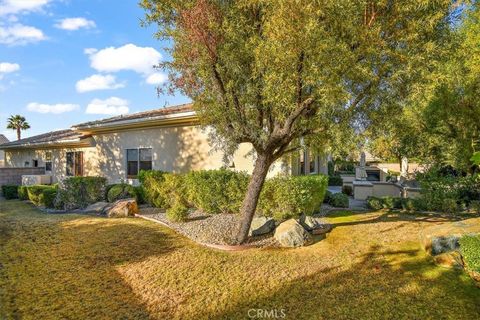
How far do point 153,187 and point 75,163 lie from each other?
1041 cm

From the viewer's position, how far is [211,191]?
1096 cm

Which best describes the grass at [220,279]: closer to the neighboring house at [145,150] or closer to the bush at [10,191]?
the neighboring house at [145,150]

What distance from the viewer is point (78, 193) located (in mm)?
13742

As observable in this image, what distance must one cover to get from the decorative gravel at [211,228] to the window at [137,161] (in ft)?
15.1

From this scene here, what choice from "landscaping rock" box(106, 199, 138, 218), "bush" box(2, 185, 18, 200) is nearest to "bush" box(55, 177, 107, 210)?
"landscaping rock" box(106, 199, 138, 218)

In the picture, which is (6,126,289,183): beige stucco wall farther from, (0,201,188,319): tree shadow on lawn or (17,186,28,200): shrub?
(0,201,188,319): tree shadow on lawn

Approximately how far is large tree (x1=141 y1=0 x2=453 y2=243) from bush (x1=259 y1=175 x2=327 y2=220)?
2.04m

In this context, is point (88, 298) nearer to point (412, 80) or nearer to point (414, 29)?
point (412, 80)

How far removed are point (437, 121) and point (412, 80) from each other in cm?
656

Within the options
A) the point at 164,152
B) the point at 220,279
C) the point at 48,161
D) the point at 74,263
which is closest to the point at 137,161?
the point at 164,152

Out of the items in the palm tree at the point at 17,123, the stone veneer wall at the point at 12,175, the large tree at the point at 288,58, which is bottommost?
the stone veneer wall at the point at 12,175

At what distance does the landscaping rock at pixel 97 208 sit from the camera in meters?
12.6

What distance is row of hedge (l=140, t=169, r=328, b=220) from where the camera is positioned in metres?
10.0

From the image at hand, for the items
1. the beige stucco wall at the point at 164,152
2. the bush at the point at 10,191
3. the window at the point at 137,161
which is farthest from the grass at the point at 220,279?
the bush at the point at 10,191
